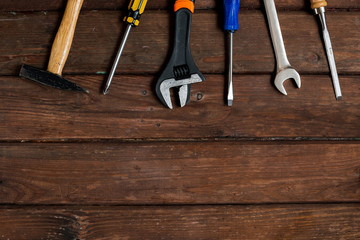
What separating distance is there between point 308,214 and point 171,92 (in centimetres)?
57

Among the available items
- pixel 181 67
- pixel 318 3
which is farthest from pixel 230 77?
pixel 318 3

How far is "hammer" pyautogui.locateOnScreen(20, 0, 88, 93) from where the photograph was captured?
0.81 meters

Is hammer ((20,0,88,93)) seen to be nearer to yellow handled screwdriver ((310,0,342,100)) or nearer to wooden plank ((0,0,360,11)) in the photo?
wooden plank ((0,0,360,11))

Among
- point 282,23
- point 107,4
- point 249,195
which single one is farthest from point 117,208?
point 282,23

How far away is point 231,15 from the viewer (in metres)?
0.83

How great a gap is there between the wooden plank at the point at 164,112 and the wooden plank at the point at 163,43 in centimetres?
5

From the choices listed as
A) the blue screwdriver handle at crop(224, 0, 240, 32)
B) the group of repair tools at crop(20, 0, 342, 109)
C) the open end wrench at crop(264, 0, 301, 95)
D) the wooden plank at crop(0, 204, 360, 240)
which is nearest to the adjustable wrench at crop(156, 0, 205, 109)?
the group of repair tools at crop(20, 0, 342, 109)

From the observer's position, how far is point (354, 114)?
33.9 inches

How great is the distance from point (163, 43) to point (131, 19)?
0.12m

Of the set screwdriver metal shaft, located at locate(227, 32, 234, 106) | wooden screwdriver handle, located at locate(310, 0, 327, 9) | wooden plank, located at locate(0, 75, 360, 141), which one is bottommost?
wooden plank, located at locate(0, 75, 360, 141)

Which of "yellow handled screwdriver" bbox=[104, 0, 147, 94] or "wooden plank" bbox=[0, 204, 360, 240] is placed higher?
"yellow handled screwdriver" bbox=[104, 0, 147, 94]

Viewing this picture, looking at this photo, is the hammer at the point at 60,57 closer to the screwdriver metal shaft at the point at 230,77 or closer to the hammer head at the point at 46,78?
the hammer head at the point at 46,78

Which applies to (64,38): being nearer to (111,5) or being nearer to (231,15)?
(111,5)

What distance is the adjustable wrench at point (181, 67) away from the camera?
826 mm
